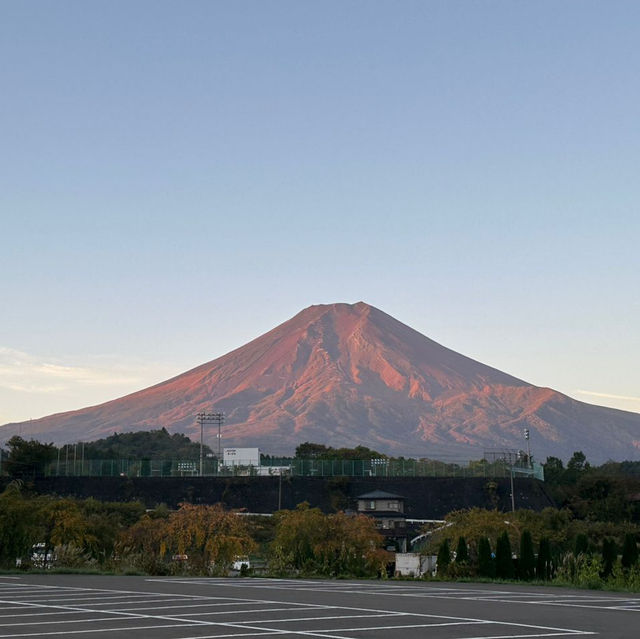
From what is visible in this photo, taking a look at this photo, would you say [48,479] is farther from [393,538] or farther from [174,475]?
[393,538]

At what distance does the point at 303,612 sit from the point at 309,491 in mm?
91642

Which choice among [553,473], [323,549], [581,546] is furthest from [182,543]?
[553,473]

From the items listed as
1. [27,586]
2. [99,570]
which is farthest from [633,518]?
[27,586]

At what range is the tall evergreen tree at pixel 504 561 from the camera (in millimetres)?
36875

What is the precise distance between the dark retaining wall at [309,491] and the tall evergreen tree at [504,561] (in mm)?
70906

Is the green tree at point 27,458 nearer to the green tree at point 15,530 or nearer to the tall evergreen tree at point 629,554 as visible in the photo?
the green tree at point 15,530

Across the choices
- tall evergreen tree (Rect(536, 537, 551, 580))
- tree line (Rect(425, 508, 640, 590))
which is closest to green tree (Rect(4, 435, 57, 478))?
tree line (Rect(425, 508, 640, 590))

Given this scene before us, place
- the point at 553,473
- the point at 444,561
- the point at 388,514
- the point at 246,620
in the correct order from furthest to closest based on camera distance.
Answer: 1. the point at 553,473
2. the point at 388,514
3. the point at 444,561
4. the point at 246,620

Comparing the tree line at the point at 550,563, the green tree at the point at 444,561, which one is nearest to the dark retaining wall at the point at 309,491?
the tree line at the point at 550,563

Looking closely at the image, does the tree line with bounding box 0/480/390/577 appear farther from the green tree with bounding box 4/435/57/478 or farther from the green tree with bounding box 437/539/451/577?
the green tree with bounding box 4/435/57/478

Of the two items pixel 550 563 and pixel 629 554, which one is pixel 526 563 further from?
pixel 629 554

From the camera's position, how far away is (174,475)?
379 feet

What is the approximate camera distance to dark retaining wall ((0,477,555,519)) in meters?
109

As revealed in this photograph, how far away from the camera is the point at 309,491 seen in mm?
111125
